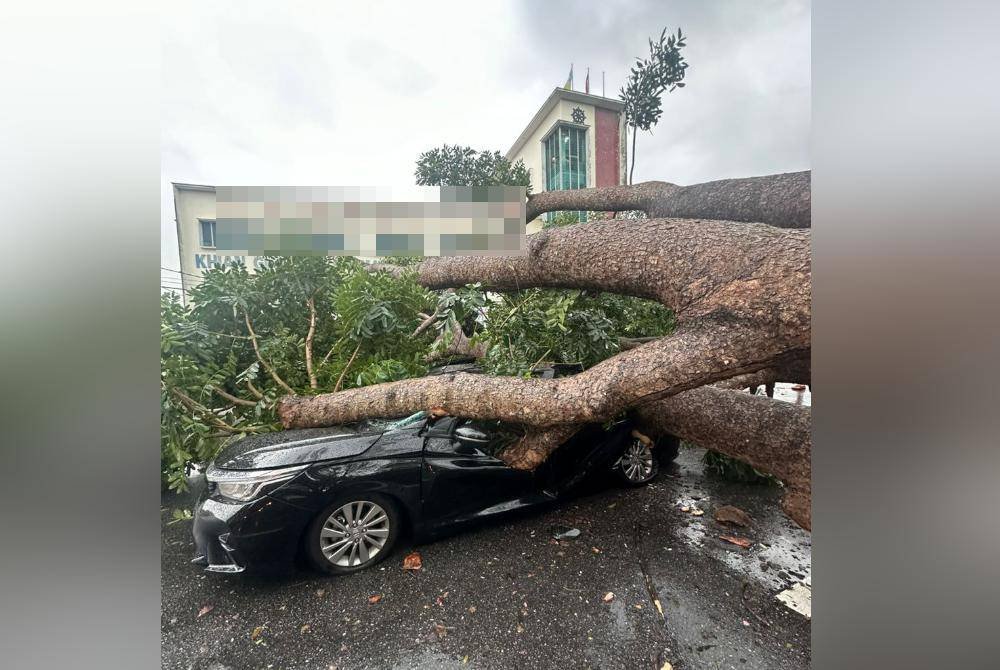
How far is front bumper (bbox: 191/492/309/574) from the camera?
1604mm

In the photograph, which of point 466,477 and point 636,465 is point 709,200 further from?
point 466,477

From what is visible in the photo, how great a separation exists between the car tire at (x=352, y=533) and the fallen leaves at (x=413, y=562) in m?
0.11

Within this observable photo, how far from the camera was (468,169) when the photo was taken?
1661 millimetres

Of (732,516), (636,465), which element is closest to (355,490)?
(636,465)

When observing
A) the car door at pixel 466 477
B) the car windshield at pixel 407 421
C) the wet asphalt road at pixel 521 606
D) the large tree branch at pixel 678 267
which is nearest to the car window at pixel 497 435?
the car door at pixel 466 477

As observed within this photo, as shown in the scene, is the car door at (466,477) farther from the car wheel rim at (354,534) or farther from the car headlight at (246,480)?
the car headlight at (246,480)

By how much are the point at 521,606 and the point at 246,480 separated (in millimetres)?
1418

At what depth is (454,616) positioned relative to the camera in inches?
59.5

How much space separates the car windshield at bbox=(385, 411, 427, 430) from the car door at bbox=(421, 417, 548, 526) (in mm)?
107

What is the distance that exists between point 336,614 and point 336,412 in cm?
94

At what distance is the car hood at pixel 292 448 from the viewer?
1695mm

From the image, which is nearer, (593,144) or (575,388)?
(575,388)
